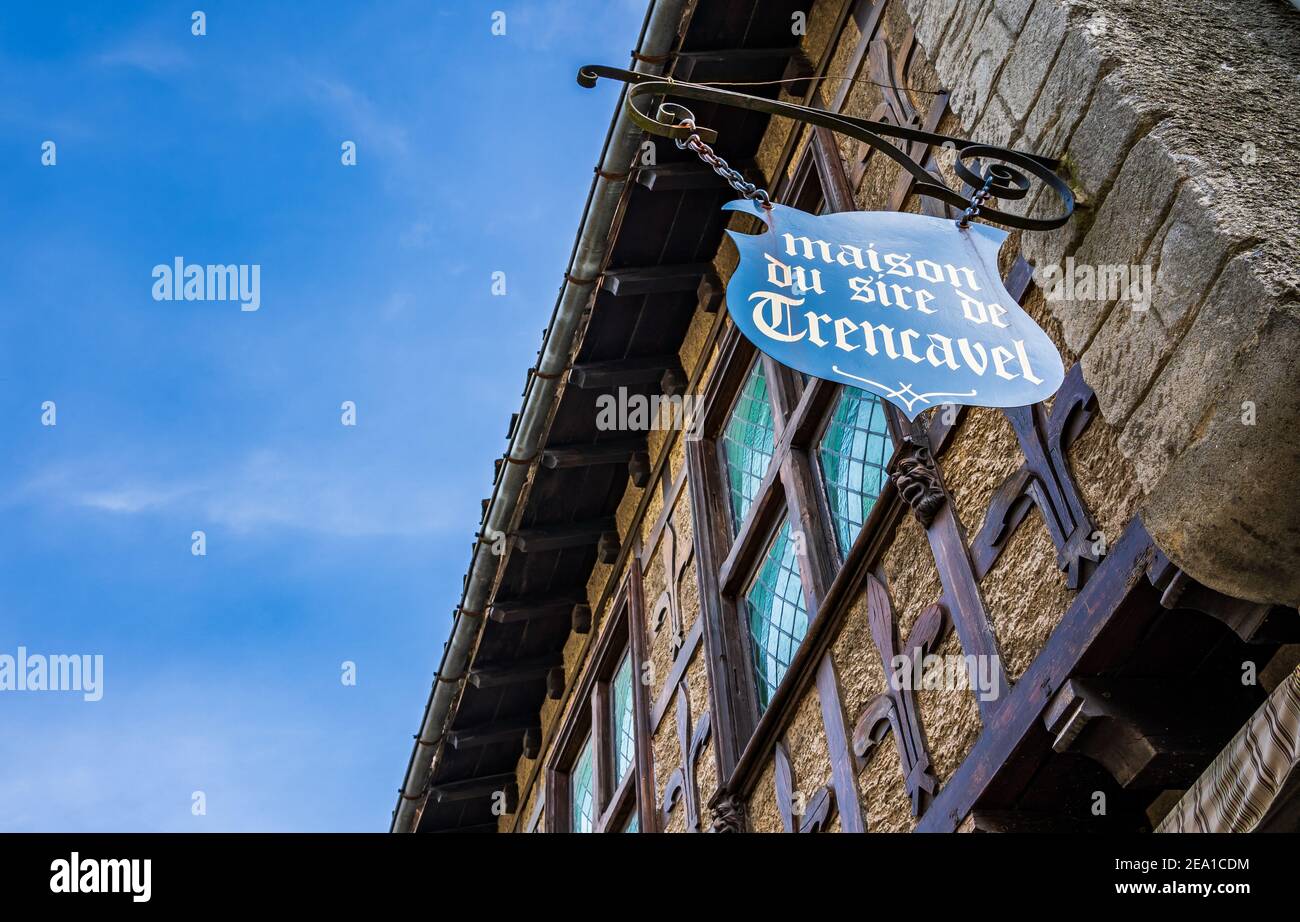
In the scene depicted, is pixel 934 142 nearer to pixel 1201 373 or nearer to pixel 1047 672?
pixel 1201 373

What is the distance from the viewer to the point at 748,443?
308 inches

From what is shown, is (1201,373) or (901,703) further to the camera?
(901,703)

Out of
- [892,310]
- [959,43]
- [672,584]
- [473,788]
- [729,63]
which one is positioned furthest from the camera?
[473,788]

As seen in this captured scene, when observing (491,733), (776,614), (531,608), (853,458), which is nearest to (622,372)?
(531,608)

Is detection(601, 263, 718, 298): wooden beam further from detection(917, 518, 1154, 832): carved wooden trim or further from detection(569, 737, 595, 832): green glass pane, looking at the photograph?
detection(917, 518, 1154, 832): carved wooden trim

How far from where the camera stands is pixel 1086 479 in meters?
4.19

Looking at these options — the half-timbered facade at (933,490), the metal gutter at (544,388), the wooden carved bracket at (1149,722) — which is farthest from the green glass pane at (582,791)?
the wooden carved bracket at (1149,722)

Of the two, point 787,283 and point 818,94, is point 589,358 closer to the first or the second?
point 818,94

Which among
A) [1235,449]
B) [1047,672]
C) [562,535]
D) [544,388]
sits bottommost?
[562,535]

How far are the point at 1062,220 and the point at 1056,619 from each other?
4.20 feet

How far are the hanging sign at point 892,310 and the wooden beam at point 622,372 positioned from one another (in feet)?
16.3

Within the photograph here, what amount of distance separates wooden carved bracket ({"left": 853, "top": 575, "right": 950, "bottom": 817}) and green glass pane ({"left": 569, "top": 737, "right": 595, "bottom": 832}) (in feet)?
15.4

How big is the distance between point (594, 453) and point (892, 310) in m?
6.06
